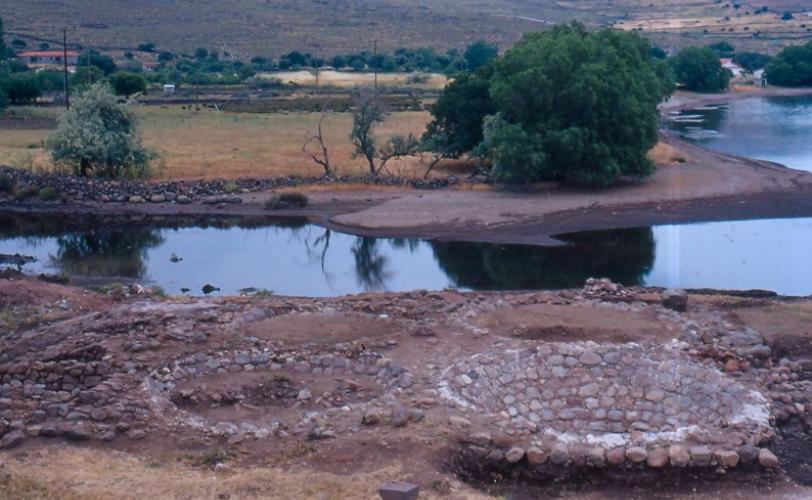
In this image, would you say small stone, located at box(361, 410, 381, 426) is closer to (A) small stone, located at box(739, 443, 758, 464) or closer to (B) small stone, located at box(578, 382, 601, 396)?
(B) small stone, located at box(578, 382, 601, 396)

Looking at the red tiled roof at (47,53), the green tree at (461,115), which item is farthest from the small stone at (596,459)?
the red tiled roof at (47,53)

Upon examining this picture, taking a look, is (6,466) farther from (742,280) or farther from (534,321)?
(742,280)

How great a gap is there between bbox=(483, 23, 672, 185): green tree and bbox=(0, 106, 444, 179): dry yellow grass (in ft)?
17.4

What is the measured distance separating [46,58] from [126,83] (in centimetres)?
2771

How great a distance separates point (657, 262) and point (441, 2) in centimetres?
11656

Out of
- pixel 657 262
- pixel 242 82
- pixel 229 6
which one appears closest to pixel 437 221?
pixel 657 262

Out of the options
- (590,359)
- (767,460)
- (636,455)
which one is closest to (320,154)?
(590,359)

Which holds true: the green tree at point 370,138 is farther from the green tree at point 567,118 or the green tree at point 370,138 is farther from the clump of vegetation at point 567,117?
the green tree at point 567,118

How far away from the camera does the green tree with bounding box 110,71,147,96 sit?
64750mm

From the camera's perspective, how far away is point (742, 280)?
25922mm

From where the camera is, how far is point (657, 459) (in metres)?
13.4

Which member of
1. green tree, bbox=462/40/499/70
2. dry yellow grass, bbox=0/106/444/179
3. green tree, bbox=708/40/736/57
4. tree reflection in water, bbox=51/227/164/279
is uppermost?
green tree, bbox=708/40/736/57

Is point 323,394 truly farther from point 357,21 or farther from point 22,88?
point 357,21

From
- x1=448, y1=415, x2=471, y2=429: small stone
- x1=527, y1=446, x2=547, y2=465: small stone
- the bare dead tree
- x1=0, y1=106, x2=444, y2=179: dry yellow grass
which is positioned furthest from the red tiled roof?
x1=527, y1=446, x2=547, y2=465: small stone
